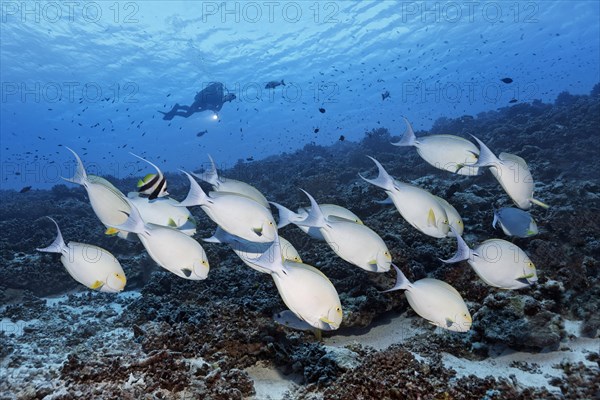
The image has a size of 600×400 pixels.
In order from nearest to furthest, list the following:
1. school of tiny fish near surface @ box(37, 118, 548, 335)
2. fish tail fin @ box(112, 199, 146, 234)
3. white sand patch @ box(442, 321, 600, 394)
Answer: school of tiny fish near surface @ box(37, 118, 548, 335)
fish tail fin @ box(112, 199, 146, 234)
white sand patch @ box(442, 321, 600, 394)

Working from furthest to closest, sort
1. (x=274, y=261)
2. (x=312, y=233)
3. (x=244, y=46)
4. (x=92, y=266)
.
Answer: (x=244, y=46) < (x=312, y=233) < (x=92, y=266) < (x=274, y=261)

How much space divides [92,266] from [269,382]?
2550mm

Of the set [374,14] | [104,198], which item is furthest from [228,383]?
[374,14]

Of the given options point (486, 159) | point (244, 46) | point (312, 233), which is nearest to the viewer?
point (486, 159)

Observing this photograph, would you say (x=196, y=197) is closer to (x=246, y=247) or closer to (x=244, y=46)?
(x=246, y=247)

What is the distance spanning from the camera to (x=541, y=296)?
4.92 meters

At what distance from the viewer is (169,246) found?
110 inches

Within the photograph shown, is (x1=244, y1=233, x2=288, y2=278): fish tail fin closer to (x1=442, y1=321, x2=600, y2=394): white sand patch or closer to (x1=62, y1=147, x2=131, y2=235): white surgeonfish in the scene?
(x1=62, y1=147, x2=131, y2=235): white surgeonfish

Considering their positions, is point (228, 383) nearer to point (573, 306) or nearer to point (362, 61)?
point (573, 306)

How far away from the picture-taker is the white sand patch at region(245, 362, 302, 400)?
4082mm

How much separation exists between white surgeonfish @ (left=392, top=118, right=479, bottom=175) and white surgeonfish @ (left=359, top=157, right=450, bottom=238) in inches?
21.9

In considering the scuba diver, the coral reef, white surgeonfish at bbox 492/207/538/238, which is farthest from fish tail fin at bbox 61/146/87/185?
the scuba diver

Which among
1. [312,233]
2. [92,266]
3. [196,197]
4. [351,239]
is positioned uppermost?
[196,197]

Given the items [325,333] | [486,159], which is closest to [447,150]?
[486,159]
